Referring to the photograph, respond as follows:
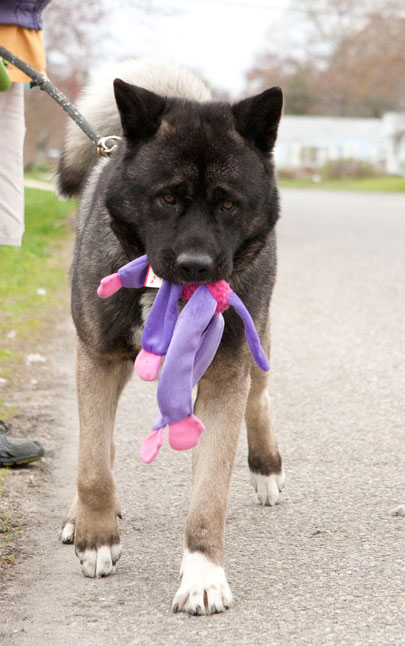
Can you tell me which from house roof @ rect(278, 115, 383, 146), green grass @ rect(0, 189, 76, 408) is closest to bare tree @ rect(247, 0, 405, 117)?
house roof @ rect(278, 115, 383, 146)

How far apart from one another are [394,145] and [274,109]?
75798 mm

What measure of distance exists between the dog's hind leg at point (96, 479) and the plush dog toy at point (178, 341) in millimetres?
350

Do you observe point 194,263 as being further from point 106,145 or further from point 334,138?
point 334,138

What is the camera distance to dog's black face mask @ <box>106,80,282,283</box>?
301cm

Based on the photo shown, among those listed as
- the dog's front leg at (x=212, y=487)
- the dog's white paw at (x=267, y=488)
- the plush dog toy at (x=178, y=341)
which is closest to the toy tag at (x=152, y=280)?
the plush dog toy at (x=178, y=341)

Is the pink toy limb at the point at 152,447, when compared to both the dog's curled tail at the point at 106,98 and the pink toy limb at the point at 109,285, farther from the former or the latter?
the dog's curled tail at the point at 106,98

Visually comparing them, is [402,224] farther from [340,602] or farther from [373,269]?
[340,602]

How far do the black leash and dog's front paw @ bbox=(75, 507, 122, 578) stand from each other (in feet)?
4.53

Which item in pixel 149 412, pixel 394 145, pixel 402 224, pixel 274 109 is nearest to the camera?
pixel 274 109

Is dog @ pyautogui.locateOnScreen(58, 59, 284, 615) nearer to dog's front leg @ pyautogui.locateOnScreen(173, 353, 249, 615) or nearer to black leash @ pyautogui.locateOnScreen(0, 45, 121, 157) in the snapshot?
dog's front leg @ pyautogui.locateOnScreen(173, 353, 249, 615)

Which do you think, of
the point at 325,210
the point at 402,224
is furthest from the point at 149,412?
the point at 325,210

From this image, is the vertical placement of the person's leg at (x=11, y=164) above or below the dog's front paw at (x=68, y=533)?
above

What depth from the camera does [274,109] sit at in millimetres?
3232

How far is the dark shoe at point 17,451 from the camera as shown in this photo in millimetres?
4285
